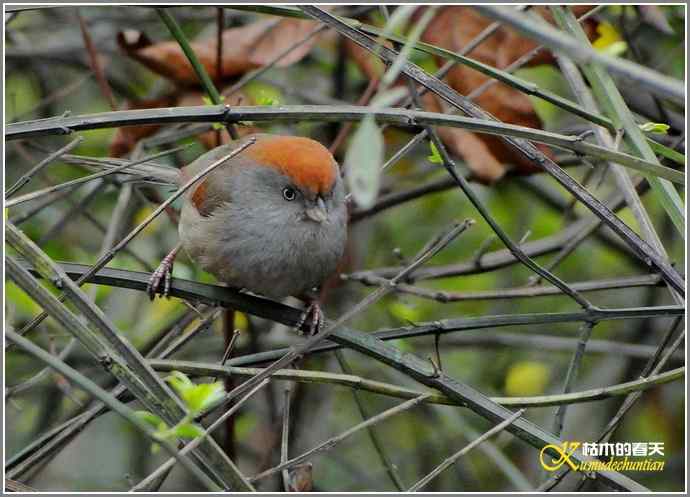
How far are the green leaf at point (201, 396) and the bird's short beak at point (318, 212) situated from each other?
137 cm

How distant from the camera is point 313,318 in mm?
3641

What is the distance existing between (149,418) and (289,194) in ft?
5.02

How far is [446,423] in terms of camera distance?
4941 millimetres

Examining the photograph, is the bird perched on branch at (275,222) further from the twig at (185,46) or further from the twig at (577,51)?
the twig at (577,51)

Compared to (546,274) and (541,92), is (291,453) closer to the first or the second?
(546,274)

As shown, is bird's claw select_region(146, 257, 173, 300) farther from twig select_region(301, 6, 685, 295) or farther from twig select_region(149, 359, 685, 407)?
twig select_region(301, 6, 685, 295)

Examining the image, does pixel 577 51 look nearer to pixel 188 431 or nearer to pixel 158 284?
pixel 188 431

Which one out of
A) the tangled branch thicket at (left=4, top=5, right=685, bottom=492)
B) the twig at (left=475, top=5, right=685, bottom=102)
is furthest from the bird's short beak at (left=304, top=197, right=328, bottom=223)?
the twig at (left=475, top=5, right=685, bottom=102)

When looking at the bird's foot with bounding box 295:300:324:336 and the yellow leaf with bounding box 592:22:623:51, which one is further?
the yellow leaf with bounding box 592:22:623:51

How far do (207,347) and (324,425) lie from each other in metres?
0.77

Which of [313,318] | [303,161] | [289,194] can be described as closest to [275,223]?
[289,194]

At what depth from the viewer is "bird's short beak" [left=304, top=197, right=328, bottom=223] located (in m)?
3.50

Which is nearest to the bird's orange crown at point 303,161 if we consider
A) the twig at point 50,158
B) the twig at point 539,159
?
the twig at point 539,159

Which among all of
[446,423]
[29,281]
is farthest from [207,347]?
[29,281]
